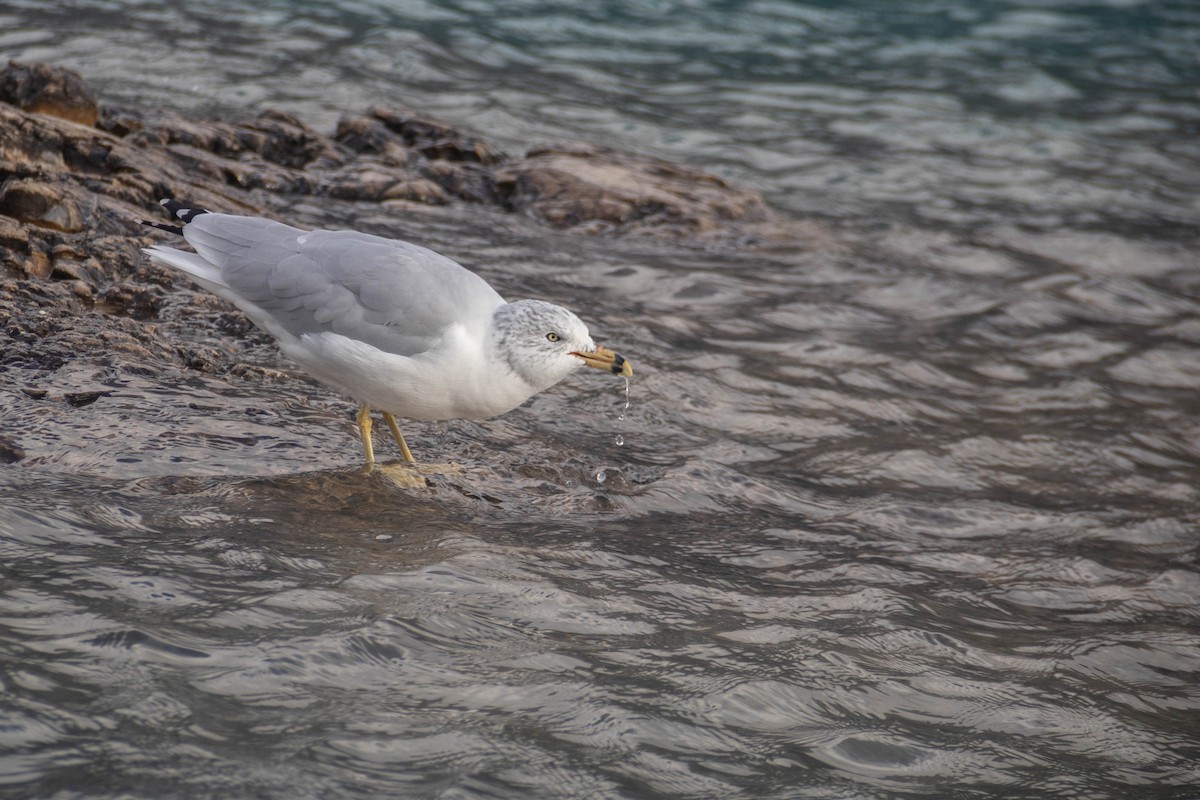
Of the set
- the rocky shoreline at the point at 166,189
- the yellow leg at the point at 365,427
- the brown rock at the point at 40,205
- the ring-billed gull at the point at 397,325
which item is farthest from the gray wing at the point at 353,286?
the brown rock at the point at 40,205

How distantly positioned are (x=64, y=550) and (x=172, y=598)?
19.1 inches

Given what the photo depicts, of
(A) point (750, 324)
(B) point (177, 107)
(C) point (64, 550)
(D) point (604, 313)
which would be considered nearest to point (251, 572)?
(C) point (64, 550)

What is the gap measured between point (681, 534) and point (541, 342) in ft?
3.27

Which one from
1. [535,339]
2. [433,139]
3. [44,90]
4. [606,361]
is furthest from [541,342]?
[433,139]

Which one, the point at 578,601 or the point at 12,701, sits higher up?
the point at 12,701

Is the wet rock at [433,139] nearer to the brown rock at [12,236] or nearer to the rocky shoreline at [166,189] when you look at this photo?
the rocky shoreline at [166,189]

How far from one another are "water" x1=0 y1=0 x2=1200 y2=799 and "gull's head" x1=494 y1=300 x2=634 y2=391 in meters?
0.59

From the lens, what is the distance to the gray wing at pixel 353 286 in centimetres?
508

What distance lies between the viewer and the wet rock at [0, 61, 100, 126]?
324 inches

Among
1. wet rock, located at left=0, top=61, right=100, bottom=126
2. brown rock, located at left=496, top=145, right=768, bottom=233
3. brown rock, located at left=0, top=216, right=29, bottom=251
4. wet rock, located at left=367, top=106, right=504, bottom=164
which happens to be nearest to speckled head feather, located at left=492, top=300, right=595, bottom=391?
brown rock, located at left=0, top=216, right=29, bottom=251

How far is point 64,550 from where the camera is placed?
4141 millimetres

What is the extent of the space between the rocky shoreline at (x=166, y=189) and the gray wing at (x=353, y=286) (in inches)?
→ 28.7

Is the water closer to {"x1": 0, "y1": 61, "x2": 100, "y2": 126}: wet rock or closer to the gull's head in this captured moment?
the gull's head

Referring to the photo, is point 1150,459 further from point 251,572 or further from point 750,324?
point 251,572
